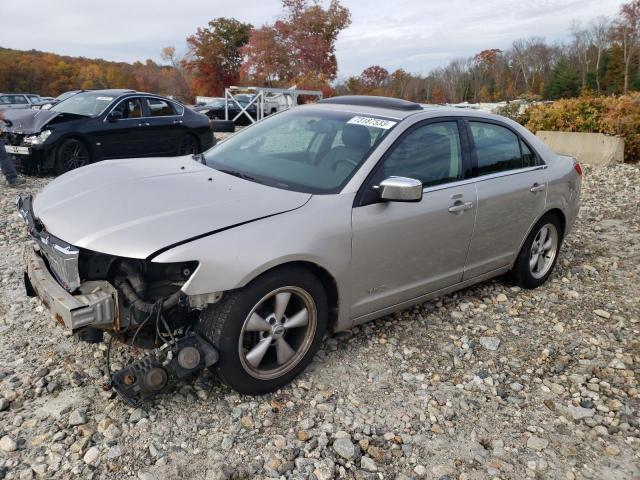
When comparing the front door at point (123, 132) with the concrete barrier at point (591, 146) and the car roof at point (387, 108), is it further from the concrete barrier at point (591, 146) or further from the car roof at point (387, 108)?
the concrete barrier at point (591, 146)

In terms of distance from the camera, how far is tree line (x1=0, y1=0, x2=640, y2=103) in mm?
30703

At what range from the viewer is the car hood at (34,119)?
349 inches

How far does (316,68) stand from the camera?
30047 mm

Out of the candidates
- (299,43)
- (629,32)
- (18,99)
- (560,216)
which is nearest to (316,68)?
(299,43)

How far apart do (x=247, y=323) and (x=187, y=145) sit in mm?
8922

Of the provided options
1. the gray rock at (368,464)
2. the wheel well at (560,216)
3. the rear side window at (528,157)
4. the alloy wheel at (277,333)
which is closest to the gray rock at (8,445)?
the alloy wheel at (277,333)

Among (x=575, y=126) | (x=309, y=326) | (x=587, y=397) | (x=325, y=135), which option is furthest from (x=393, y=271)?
(x=575, y=126)

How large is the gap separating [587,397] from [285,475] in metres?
1.96

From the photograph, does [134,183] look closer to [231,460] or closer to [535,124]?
[231,460]

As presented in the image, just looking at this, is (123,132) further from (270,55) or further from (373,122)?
(270,55)

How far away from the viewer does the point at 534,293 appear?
4973 millimetres

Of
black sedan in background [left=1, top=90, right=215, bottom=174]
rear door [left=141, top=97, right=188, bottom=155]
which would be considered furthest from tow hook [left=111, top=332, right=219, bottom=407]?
rear door [left=141, top=97, right=188, bottom=155]

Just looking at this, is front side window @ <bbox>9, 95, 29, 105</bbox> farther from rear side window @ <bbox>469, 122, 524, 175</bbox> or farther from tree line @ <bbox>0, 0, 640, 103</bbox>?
rear side window @ <bbox>469, 122, 524, 175</bbox>

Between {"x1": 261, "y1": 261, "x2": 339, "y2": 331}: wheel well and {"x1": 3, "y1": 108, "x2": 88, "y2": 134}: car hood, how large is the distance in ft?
24.0
